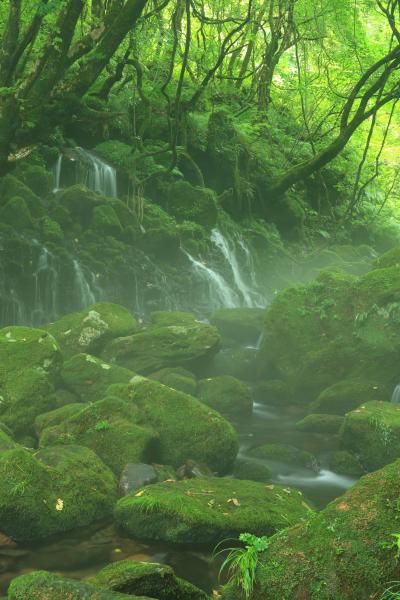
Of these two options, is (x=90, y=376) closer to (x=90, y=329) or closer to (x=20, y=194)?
(x=90, y=329)

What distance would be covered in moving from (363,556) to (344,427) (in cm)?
522

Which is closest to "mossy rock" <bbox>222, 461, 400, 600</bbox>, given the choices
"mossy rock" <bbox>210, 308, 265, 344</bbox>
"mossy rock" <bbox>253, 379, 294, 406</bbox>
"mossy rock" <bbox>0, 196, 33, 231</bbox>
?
"mossy rock" <bbox>253, 379, 294, 406</bbox>

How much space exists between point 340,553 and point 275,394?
7.71 m

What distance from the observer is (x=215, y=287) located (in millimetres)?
16625

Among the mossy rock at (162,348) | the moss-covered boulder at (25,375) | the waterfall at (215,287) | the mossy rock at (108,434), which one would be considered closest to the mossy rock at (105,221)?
the waterfall at (215,287)

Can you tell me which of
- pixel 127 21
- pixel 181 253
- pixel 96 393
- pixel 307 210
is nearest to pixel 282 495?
pixel 96 393

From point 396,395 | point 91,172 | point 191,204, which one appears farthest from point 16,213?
point 396,395

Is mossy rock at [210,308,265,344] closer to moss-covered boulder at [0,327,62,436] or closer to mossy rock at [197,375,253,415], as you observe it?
mossy rock at [197,375,253,415]

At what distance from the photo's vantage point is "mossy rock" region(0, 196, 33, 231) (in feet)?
43.9

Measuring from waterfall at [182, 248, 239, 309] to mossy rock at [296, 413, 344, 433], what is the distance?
6984mm

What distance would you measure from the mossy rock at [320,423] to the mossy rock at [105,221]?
301 inches

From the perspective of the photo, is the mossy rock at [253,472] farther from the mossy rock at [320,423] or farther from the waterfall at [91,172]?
the waterfall at [91,172]

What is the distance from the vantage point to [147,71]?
1656 centimetres

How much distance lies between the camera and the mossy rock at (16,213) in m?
13.4
